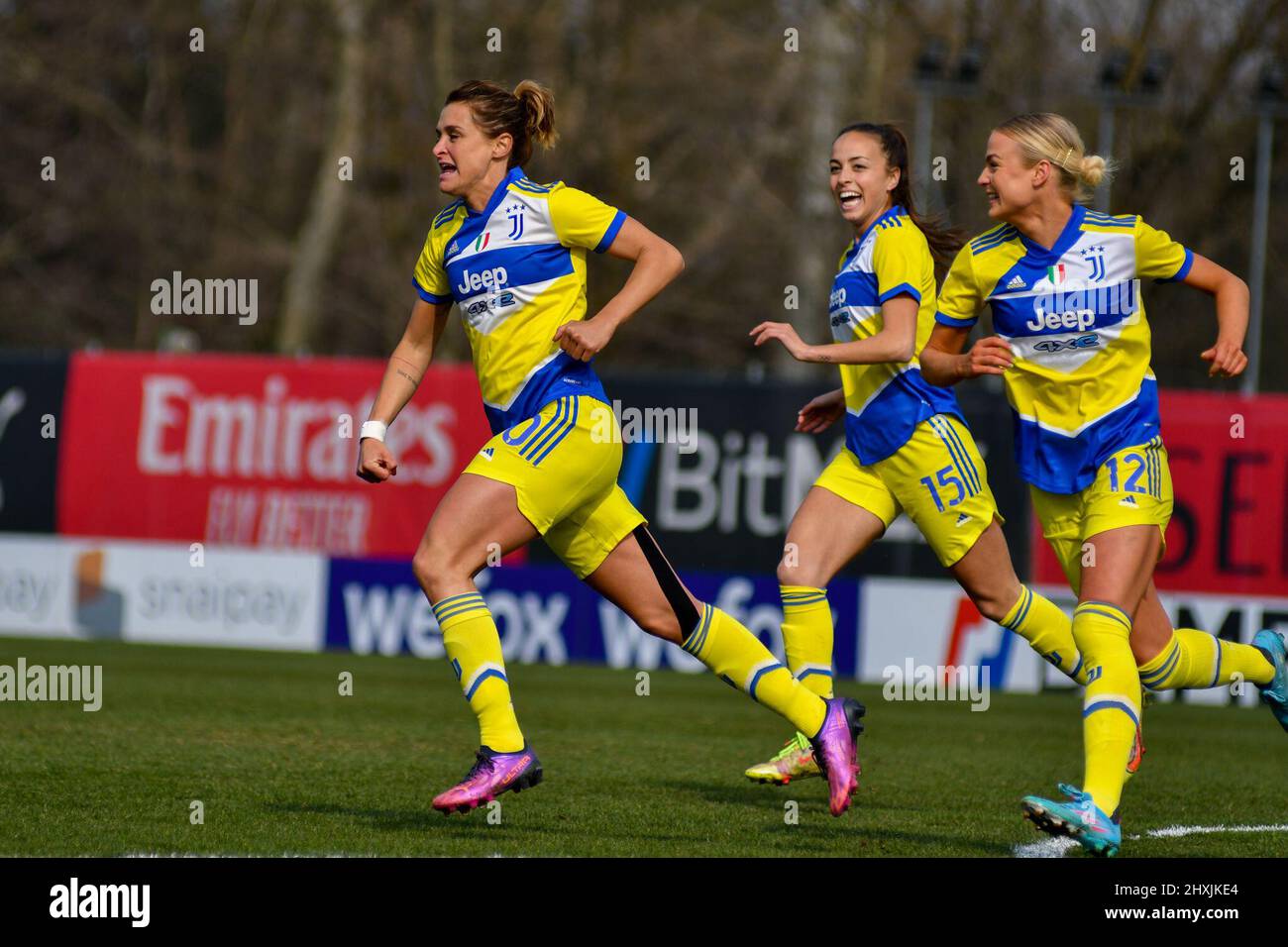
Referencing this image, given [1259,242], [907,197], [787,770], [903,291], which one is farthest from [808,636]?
[1259,242]

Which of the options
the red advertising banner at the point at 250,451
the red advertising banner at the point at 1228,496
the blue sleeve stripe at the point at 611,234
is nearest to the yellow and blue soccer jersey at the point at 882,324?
Result: the blue sleeve stripe at the point at 611,234

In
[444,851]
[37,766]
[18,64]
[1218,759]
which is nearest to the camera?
[444,851]

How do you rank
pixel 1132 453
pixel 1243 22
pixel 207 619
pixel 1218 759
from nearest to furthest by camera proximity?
pixel 1132 453 → pixel 1218 759 → pixel 207 619 → pixel 1243 22

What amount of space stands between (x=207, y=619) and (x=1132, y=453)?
463 inches

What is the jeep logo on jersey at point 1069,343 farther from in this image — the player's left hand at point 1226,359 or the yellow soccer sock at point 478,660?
the yellow soccer sock at point 478,660

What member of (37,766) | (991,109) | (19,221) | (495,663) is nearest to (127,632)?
(37,766)

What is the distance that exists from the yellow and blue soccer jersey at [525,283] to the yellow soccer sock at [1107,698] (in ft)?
5.95

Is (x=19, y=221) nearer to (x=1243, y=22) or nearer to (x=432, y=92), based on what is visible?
(x=432, y=92)

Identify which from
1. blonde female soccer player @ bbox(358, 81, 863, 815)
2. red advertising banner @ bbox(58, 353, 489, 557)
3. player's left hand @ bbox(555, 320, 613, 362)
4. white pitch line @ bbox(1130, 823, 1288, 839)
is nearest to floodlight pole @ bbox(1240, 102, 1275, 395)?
red advertising banner @ bbox(58, 353, 489, 557)

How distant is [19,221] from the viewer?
34.6 metres

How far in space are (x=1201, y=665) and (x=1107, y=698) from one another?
134 cm

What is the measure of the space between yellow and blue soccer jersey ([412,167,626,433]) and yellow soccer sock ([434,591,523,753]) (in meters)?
0.69

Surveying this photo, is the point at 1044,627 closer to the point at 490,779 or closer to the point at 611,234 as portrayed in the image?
the point at 611,234

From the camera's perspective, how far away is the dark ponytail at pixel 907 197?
803 cm
